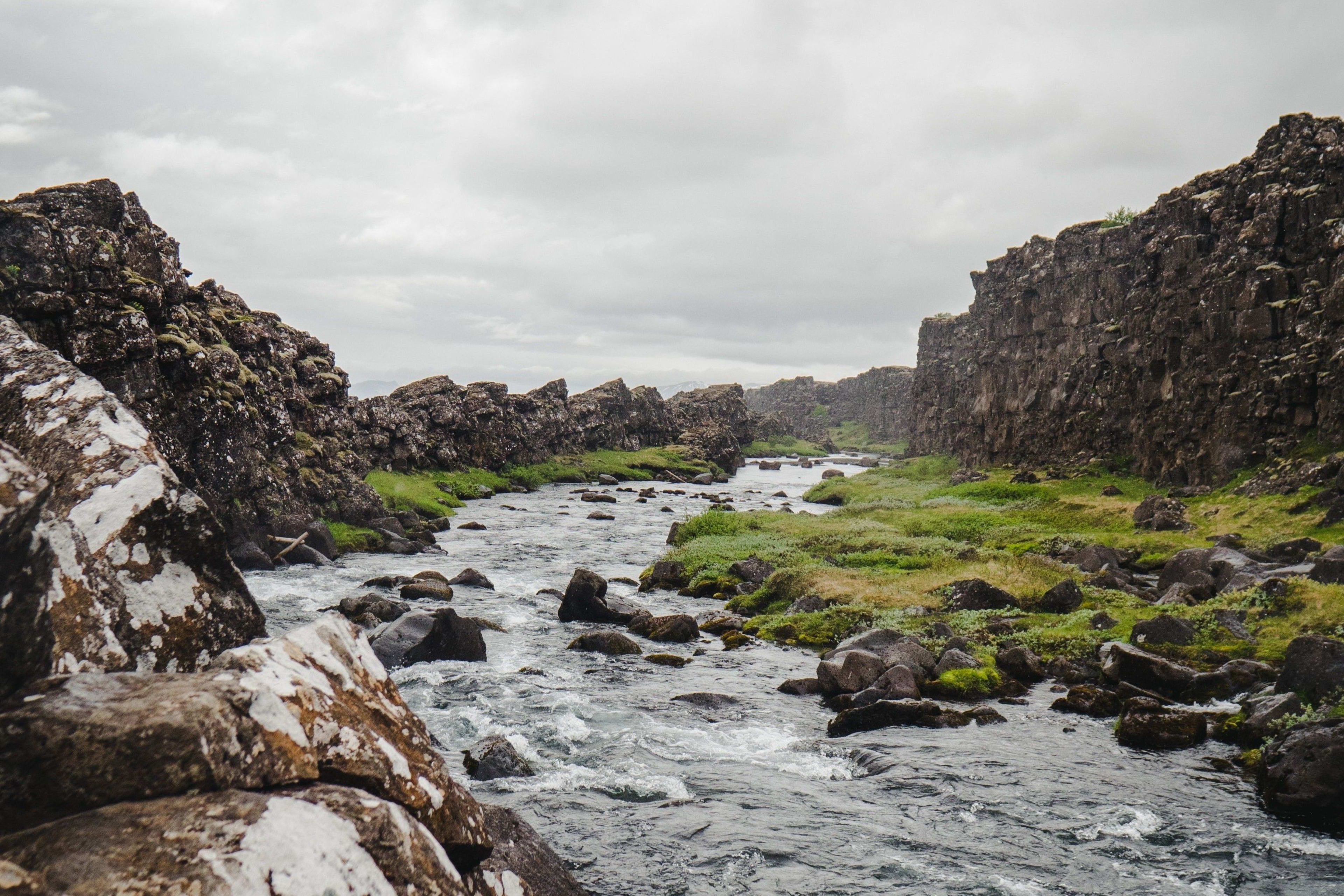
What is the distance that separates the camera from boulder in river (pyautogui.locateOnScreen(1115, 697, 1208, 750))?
19.3m

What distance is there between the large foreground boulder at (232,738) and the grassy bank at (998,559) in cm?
2465

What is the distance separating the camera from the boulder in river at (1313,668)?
18.3 m

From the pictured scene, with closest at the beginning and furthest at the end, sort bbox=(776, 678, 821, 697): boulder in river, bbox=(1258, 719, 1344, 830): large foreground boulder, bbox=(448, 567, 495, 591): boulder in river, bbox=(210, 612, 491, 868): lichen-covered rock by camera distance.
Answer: bbox=(210, 612, 491, 868): lichen-covered rock, bbox=(1258, 719, 1344, 830): large foreground boulder, bbox=(776, 678, 821, 697): boulder in river, bbox=(448, 567, 495, 591): boulder in river

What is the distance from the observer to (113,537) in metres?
7.10

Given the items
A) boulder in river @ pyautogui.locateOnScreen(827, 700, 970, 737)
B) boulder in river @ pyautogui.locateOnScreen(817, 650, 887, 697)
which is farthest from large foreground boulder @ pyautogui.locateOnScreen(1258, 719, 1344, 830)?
boulder in river @ pyautogui.locateOnScreen(817, 650, 887, 697)

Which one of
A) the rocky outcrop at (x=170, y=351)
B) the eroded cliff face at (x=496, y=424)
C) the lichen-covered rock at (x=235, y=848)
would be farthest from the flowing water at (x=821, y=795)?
the eroded cliff face at (x=496, y=424)

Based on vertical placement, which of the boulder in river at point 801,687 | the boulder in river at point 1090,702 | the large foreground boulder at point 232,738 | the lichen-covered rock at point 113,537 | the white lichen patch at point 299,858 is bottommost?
the boulder in river at point 801,687

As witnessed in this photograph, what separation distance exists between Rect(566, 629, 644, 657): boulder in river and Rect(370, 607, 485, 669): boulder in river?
12.7 ft

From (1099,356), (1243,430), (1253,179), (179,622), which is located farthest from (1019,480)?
(179,622)

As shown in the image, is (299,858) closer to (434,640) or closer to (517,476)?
(434,640)

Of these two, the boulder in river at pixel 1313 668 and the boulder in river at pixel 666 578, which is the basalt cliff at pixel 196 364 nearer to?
the boulder in river at pixel 666 578

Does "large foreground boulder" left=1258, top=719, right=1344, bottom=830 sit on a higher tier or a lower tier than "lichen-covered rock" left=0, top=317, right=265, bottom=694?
lower

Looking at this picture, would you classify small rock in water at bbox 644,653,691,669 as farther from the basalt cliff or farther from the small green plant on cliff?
the small green plant on cliff

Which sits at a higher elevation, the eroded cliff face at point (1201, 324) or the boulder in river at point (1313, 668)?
the eroded cliff face at point (1201, 324)
